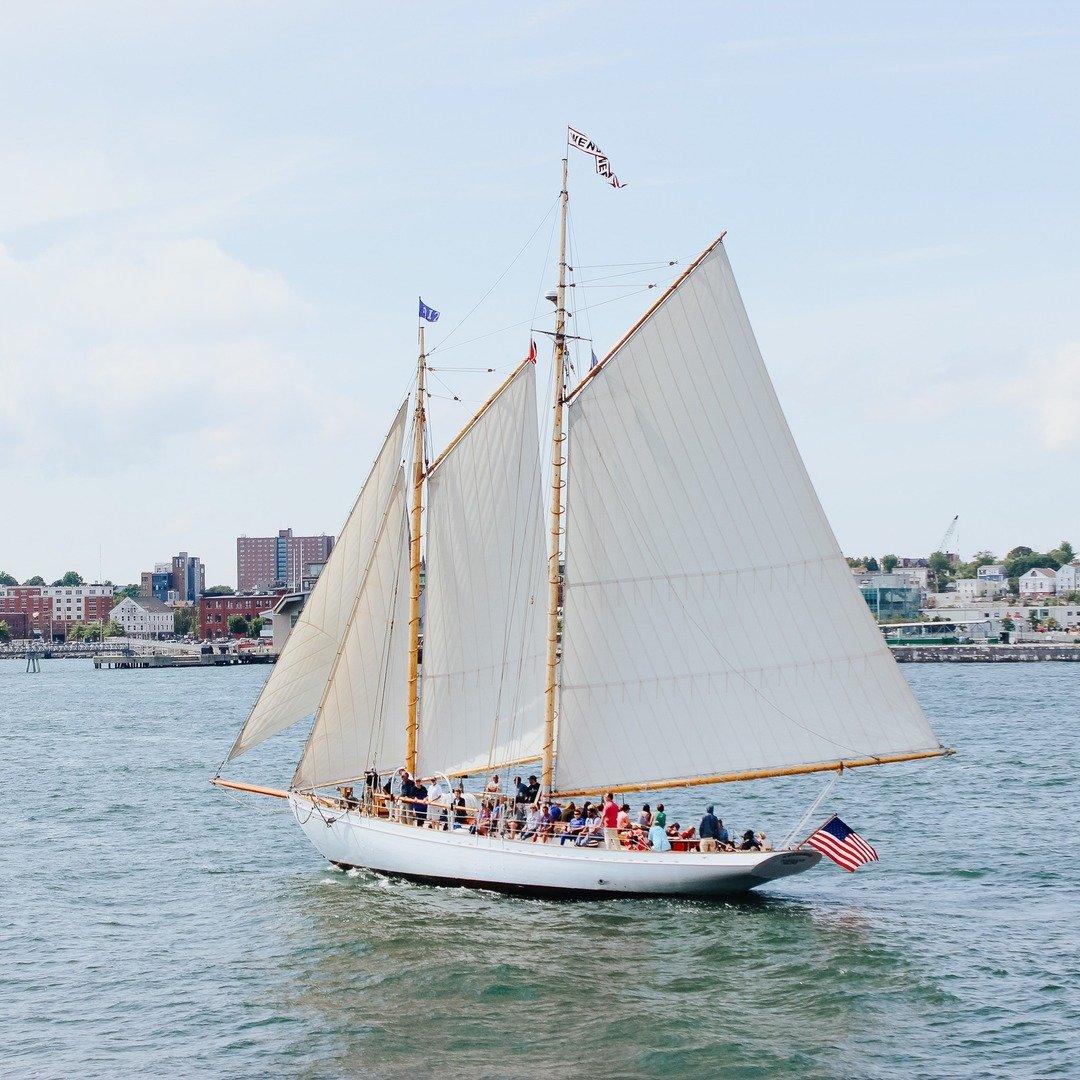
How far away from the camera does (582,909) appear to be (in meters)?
35.8

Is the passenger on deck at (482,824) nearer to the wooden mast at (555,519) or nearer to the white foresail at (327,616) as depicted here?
the wooden mast at (555,519)

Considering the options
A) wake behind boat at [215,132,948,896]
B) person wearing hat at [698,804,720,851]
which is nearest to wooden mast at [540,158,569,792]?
wake behind boat at [215,132,948,896]

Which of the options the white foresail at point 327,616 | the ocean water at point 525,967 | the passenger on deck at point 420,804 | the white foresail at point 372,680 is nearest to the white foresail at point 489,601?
the passenger on deck at point 420,804

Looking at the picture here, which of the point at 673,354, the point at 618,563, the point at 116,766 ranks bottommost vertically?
the point at 116,766

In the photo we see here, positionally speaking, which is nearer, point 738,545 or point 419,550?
point 738,545

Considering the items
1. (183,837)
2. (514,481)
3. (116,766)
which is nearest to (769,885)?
(514,481)

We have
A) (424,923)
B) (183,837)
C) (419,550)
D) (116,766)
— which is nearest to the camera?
(424,923)

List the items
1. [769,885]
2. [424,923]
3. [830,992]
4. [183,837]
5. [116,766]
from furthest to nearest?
[116,766]
[183,837]
[769,885]
[424,923]
[830,992]

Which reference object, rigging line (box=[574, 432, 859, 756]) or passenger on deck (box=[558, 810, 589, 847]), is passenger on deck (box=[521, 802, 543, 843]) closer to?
passenger on deck (box=[558, 810, 589, 847])

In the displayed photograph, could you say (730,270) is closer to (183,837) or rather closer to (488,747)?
(488,747)

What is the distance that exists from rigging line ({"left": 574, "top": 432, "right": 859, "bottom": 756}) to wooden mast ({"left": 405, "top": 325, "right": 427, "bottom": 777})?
6930mm

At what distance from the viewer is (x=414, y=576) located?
41250 mm

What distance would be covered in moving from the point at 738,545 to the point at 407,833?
1166 cm

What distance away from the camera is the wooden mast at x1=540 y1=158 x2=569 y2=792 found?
1491 inches
